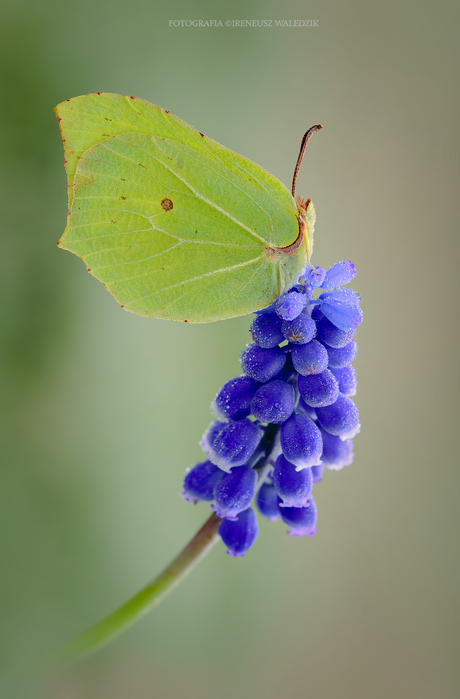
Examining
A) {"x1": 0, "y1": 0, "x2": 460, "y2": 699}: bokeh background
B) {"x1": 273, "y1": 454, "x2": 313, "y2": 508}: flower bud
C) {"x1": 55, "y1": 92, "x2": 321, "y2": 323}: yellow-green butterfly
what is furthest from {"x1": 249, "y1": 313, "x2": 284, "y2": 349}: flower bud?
{"x1": 0, "y1": 0, "x2": 460, "y2": 699}: bokeh background

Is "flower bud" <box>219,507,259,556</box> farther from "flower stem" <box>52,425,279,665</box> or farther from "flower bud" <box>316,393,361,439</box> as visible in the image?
"flower bud" <box>316,393,361,439</box>

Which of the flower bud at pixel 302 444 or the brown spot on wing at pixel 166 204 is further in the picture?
→ the brown spot on wing at pixel 166 204

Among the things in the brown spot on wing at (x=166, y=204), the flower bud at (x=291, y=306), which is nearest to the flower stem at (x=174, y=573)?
the flower bud at (x=291, y=306)

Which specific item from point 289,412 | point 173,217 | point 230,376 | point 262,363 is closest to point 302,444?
point 289,412

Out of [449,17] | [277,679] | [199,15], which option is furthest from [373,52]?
[277,679]

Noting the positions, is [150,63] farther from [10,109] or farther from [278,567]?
[278,567]

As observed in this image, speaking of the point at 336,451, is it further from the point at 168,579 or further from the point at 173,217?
the point at 173,217

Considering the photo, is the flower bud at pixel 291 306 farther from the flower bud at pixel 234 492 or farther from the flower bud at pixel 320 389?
the flower bud at pixel 234 492

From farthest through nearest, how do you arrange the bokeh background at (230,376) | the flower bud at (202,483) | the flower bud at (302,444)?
the bokeh background at (230,376) → the flower bud at (202,483) → the flower bud at (302,444)
